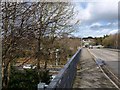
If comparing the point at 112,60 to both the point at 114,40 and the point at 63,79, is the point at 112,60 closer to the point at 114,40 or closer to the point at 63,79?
the point at 63,79

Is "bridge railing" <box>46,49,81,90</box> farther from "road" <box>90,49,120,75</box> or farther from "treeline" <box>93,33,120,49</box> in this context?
"treeline" <box>93,33,120,49</box>

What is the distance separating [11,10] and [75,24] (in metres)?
11.4

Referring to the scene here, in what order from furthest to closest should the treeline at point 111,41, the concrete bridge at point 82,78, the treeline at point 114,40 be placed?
the treeline at point 111,41 < the treeline at point 114,40 < the concrete bridge at point 82,78

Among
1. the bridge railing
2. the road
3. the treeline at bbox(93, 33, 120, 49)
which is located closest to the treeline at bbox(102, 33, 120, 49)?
the treeline at bbox(93, 33, 120, 49)

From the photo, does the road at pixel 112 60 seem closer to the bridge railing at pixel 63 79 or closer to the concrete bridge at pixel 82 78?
the concrete bridge at pixel 82 78

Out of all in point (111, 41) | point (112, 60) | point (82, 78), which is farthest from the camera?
point (111, 41)

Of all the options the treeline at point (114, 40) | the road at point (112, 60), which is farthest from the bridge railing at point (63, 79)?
the treeline at point (114, 40)

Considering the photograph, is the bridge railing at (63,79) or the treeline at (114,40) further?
the treeline at (114,40)

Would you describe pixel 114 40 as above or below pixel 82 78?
above

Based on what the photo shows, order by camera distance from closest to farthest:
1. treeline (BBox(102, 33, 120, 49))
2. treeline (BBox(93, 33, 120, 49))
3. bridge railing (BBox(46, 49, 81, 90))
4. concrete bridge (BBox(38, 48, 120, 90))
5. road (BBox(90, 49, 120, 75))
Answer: bridge railing (BBox(46, 49, 81, 90)) < concrete bridge (BBox(38, 48, 120, 90)) < road (BBox(90, 49, 120, 75)) < treeline (BBox(102, 33, 120, 49)) < treeline (BBox(93, 33, 120, 49))

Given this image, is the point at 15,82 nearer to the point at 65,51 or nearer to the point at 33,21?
the point at 33,21

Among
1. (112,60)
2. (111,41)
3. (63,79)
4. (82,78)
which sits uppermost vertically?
(111,41)

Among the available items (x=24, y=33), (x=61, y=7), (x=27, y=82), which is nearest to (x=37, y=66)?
(x=27, y=82)

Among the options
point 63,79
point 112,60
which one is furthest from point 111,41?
point 63,79
